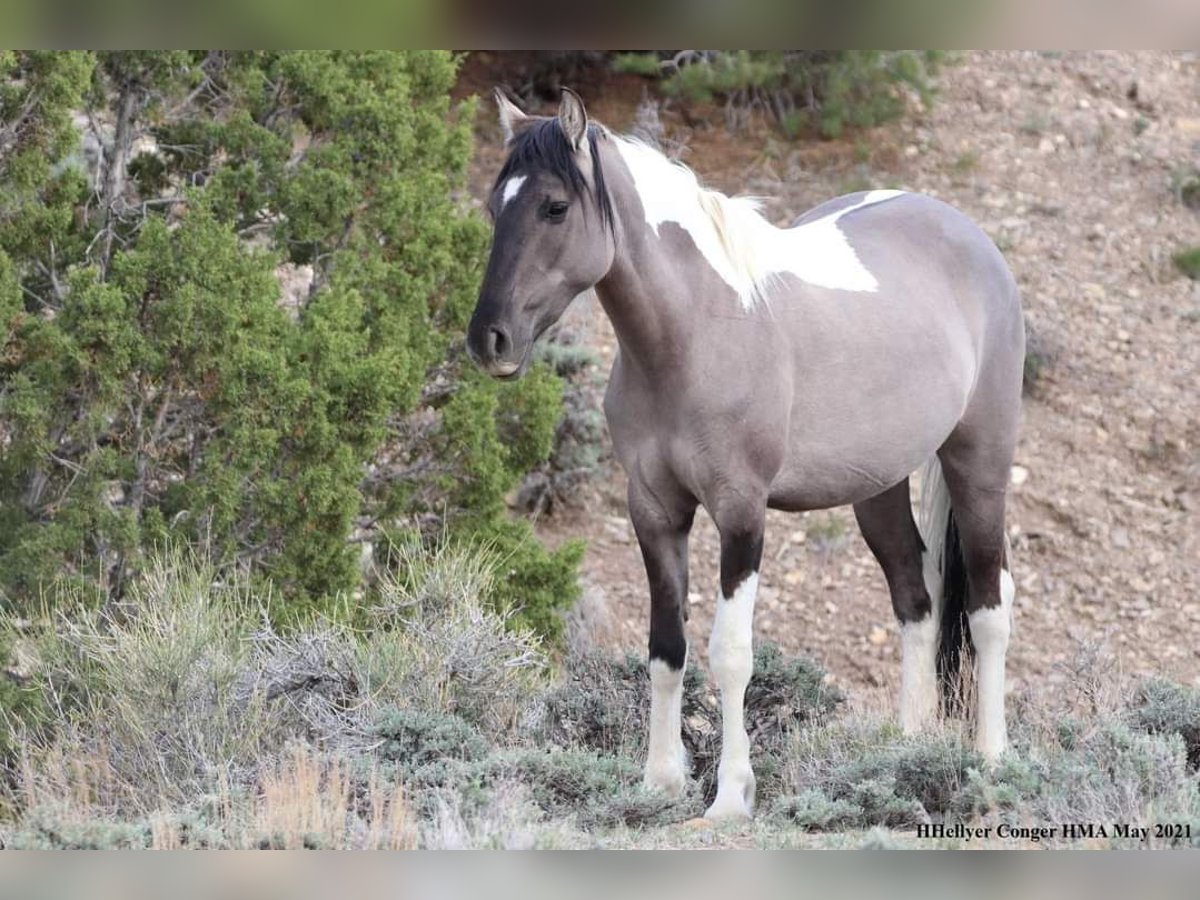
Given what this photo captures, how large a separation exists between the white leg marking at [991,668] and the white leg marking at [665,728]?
122 centimetres

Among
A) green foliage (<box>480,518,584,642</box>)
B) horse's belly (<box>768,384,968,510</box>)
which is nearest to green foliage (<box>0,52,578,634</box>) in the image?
green foliage (<box>480,518,584,642</box>)

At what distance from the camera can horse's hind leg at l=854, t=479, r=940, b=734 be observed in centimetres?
586

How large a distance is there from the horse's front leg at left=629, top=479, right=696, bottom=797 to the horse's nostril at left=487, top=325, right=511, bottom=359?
82 centimetres

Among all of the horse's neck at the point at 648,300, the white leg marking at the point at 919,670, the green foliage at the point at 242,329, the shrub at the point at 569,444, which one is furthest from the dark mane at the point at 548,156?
the shrub at the point at 569,444

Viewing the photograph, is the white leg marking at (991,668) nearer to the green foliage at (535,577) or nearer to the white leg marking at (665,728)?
the white leg marking at (665,728)

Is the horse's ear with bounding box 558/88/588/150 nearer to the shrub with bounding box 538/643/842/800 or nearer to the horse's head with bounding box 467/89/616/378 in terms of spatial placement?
the horse's head with bounding box 467/89/616/378

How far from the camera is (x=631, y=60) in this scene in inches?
446

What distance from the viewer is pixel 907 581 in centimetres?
589

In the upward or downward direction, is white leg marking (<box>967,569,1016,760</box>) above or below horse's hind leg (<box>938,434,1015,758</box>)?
below

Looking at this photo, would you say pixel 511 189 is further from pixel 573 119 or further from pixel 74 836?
pixel 74 836

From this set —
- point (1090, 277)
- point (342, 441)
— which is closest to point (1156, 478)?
point (1090, 277)

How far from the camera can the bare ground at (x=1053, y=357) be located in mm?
9586

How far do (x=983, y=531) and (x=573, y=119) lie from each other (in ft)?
7.82

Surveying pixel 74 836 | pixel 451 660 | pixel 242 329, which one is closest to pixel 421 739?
pixel 451 660
